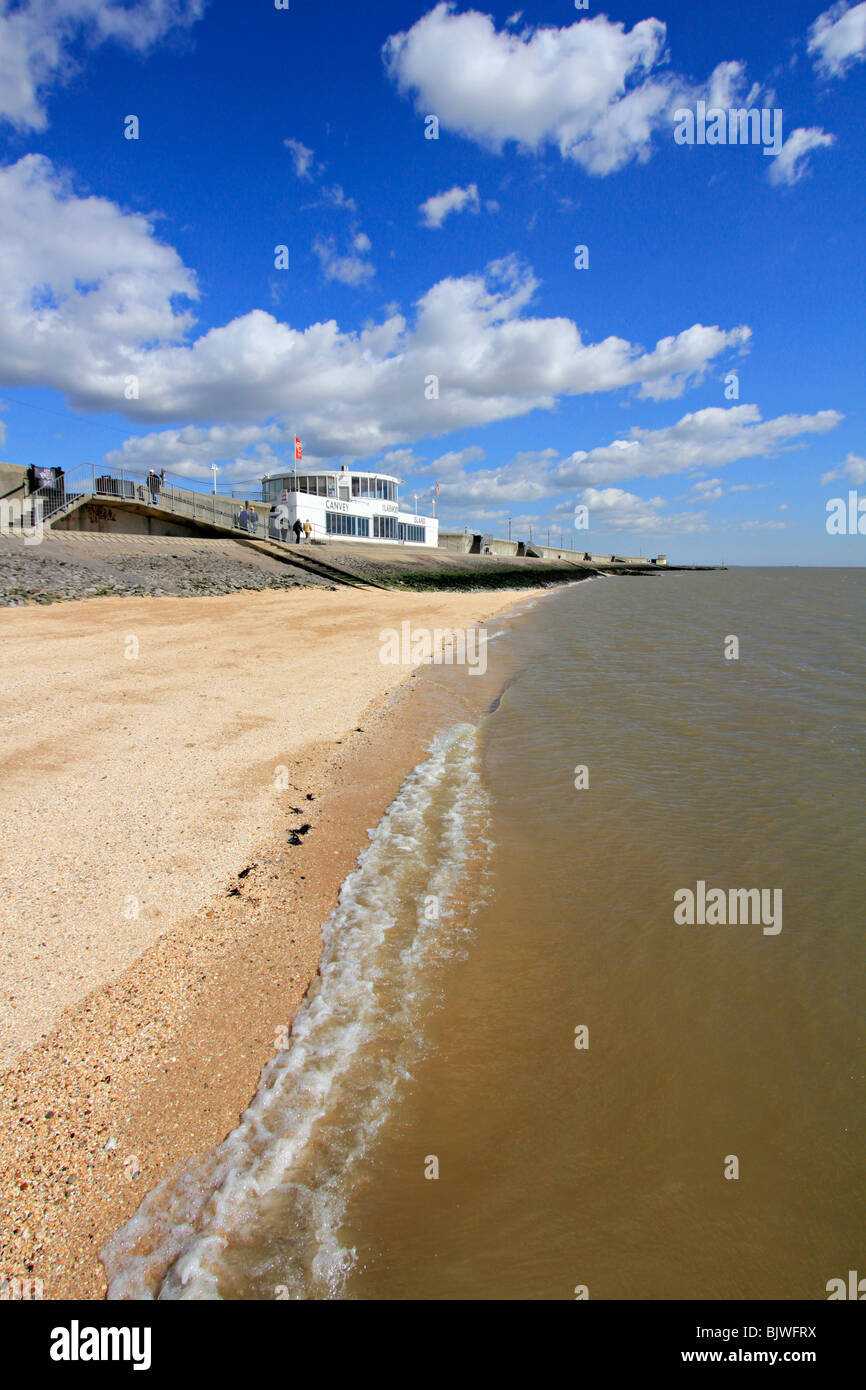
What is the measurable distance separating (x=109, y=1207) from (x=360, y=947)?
1896 millimetres

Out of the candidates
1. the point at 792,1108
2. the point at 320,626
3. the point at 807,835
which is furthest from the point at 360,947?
the point at 320,626

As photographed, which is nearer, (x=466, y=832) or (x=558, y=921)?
(x=558, y=921)

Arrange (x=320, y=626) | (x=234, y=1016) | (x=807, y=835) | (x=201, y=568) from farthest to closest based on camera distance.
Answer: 1. (x=201, y=568)
2. (x=320, y=626)
3. (x=807, y=835)
4. (x=234, y=1016)

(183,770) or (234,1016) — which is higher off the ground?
(183,770)

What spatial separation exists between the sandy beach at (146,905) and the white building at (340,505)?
3428 centimetres

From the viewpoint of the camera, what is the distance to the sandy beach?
261cm

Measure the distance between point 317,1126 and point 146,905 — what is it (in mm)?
1981

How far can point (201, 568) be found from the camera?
86.7 ft

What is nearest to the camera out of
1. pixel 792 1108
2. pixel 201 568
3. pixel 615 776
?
pixel 792 1108

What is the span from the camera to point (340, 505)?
48.7 m

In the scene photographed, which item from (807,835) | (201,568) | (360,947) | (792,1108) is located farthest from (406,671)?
(201,568)

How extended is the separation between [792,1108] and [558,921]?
68.0 inches

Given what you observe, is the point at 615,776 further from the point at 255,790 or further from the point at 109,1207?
the point at 109,1207
